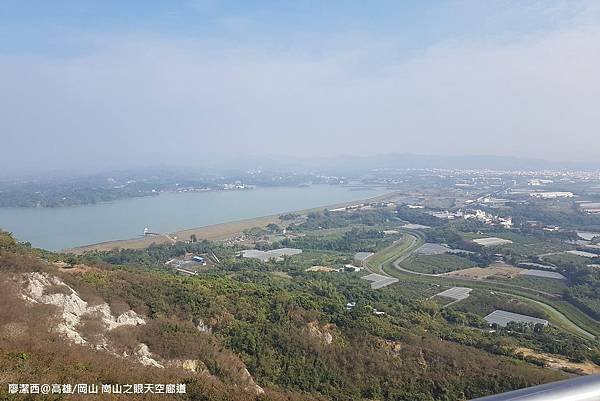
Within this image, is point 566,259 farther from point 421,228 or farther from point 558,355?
point 558,355

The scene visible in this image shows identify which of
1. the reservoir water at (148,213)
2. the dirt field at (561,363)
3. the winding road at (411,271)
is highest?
the dirt field at (561,363)

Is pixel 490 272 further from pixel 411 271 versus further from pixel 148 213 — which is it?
pixel 148 213

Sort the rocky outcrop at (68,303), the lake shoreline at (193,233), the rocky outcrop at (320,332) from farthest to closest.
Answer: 1. the lake shoreline at (193,233)
2. the rocky outcrop at (320,332)
3. the rocky outcrop at (68,303)

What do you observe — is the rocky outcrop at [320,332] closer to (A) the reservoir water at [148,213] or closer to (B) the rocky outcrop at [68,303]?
(B) the rocky outcrop at [68,303]

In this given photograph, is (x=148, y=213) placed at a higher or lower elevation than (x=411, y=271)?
lower

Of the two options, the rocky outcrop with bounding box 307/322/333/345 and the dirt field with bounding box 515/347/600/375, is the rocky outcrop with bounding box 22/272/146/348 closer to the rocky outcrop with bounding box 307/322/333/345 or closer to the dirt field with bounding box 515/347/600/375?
the rocky outcrop with bounding box 307/322/333/345

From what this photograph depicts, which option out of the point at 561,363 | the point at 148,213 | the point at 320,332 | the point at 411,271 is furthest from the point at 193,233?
the point at 561,363

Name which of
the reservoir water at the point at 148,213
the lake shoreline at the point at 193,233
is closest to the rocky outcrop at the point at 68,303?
the lake shoreline at the point at 193,233
